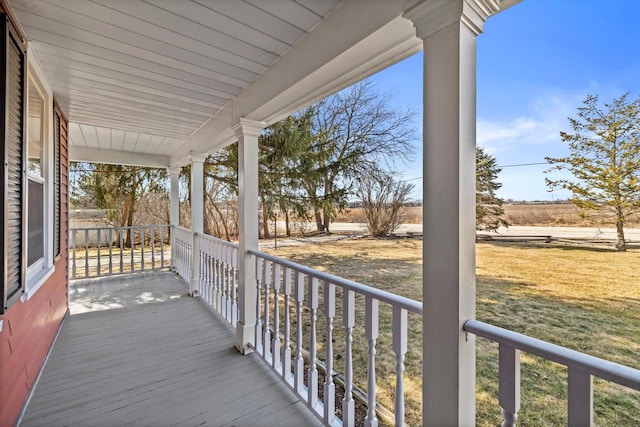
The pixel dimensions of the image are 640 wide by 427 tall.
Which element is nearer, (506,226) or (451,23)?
(451,23)

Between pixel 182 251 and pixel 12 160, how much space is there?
3.79 metres

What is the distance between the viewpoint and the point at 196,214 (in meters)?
4.31

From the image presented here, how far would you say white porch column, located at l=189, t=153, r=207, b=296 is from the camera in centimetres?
407

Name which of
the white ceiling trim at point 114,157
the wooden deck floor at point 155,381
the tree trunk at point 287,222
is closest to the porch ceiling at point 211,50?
the wooden deck floor at point 155,381

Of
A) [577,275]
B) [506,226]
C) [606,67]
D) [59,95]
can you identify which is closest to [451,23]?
[606,67]

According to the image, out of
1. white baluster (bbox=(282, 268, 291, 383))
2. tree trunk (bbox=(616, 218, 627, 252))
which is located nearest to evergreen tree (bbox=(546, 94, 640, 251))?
tree trunk (bbox=(616, 218, 627, 252))

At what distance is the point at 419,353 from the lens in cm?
279

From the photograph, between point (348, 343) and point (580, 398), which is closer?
point (580, 398)

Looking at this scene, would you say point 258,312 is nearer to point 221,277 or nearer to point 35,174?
point 221,277

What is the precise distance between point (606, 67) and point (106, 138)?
5.39 metres

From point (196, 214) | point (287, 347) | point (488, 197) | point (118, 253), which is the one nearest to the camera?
point (287, 347)

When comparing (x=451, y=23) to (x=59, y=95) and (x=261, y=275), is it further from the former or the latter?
(x=59, y=95)

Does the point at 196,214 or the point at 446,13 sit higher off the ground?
the point at 446,13

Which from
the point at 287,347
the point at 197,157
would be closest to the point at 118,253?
the point at 197,157
